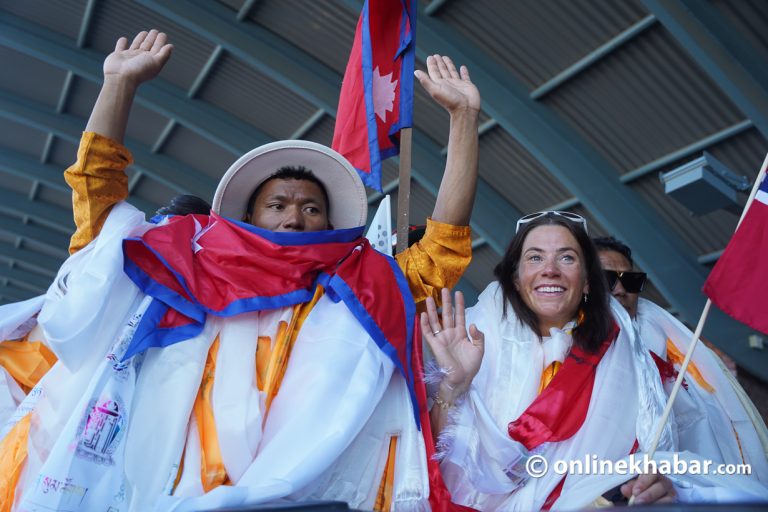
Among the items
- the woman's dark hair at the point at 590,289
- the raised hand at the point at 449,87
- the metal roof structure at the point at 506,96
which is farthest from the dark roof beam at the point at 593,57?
the woman's dark hair at the point at 590,289

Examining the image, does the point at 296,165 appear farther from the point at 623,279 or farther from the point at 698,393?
the point at 698,393

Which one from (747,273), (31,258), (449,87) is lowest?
(747,273)

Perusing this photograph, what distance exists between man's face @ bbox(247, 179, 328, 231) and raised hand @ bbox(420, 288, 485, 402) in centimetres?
51

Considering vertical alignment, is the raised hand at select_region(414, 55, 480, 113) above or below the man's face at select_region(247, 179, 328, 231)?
above

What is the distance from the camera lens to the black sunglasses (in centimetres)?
362

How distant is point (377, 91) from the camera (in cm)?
371

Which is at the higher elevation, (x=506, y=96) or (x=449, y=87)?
(x=506, y=96)

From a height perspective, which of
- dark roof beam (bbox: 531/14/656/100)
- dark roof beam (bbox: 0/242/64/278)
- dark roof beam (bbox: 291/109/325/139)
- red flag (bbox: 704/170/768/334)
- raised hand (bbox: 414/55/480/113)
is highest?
dark roof beam (bbox: 0/242/64/278)

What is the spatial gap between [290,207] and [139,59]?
0.72 m

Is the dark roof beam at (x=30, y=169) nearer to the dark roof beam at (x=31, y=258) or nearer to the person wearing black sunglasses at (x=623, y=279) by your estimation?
the dark roof beam at (x=31, y=258)

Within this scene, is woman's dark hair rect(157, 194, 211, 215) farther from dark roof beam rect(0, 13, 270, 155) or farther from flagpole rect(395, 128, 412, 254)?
dark roof beam rect(0, 13, 270, 155)

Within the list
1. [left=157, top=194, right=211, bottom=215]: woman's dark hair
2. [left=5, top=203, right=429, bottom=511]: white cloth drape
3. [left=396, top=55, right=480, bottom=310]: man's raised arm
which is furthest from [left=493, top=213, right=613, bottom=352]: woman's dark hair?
[left=157, top=194, right=211, bottom=215]: woman's dark hair

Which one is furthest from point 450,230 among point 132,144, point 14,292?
point 14,292

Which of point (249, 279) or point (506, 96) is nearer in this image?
point (249, 279)
